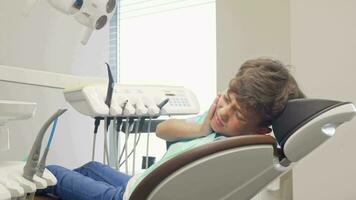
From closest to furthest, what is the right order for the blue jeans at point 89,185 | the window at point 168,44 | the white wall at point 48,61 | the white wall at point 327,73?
the blue jeans at point 89,185 < the white wall at point 327,73 < the white wall at point 48,61 < the window at point 168,44

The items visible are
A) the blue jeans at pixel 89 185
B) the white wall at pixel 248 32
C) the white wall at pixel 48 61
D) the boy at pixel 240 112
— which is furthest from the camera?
the white wall at pixel 48 61

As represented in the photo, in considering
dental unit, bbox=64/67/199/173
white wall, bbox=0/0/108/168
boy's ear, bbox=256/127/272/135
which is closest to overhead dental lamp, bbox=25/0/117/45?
dental unit, bbox=64/67/199/173

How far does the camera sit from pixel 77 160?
8.70 feet

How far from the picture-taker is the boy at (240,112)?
0.94 m

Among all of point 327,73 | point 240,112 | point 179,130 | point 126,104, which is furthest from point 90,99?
point 327,73

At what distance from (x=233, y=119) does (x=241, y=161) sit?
0.27 metres

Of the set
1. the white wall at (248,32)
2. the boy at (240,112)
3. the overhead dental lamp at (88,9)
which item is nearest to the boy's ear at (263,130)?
the boy at (240,112)

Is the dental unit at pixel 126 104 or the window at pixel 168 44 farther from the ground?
the window at pixel 168 44

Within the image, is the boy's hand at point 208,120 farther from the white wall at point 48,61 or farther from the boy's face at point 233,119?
the white wall at point 48,61

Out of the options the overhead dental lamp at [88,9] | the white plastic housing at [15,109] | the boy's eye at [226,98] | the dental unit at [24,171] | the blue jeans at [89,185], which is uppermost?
the overhead dental lamp at [88,9]

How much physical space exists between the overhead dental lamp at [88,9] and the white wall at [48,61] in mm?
736

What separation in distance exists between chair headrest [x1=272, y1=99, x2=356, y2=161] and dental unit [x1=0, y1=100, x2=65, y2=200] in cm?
51

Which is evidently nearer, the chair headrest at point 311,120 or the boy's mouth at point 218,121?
the chair headrest at point 311,120

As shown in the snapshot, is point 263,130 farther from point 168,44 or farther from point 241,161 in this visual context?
point 168,44
